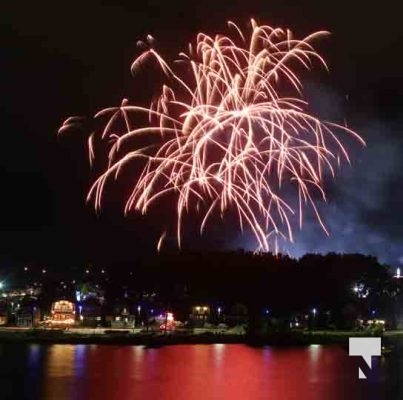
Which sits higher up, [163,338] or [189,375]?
[163,338]

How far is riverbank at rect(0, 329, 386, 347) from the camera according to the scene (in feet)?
196

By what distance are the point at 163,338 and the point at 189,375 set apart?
23803 mm

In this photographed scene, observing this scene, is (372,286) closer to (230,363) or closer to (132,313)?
(132,313)

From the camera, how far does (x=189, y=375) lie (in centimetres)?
3653

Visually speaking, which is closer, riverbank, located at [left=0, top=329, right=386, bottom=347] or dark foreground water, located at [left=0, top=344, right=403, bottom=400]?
dark foreground water, located at [left=0, top=344, right=403, bottom=400]

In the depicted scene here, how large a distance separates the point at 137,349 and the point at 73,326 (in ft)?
89.7

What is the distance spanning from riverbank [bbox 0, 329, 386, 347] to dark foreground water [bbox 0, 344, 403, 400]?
6.61m

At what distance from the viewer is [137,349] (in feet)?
177

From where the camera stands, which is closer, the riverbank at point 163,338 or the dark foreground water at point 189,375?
the dark foreground water at point 189,375

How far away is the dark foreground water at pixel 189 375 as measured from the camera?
30.4 metres

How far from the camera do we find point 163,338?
2367 inches

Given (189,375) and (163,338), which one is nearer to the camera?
(189,375)

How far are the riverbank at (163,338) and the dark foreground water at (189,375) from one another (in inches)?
260

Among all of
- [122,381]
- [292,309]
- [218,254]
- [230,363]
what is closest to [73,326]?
[218,254]
